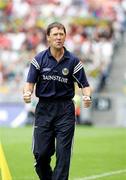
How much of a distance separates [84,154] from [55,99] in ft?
20.9

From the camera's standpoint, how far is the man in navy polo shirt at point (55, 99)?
8344 mm

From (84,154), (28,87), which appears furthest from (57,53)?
(84,154)

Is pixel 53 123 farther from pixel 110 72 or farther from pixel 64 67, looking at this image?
pixel 110 72

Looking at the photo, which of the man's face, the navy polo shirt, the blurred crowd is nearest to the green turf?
the navy polo shirt

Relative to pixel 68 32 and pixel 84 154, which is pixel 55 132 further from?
pixel 68 32

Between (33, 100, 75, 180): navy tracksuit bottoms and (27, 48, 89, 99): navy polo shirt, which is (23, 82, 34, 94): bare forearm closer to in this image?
(27, 48, 89, 99): navy polo shirt

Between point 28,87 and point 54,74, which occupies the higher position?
point 54,74

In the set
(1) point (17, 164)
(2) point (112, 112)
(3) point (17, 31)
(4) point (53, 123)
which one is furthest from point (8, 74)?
(4) point (53, 123)

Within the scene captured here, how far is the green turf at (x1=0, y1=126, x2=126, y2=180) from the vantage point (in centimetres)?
1153

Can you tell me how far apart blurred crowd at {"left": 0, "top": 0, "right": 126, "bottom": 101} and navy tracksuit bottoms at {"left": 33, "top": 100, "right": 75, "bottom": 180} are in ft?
59.1

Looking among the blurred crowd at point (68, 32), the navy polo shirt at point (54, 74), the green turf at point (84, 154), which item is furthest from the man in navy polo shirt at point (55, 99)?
the blurred crowd at point (68, 32)

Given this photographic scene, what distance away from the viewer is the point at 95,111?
2581cm

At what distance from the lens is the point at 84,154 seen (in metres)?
14.7

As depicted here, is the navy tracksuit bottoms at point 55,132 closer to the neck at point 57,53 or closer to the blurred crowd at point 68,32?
the neck at point 57,53
